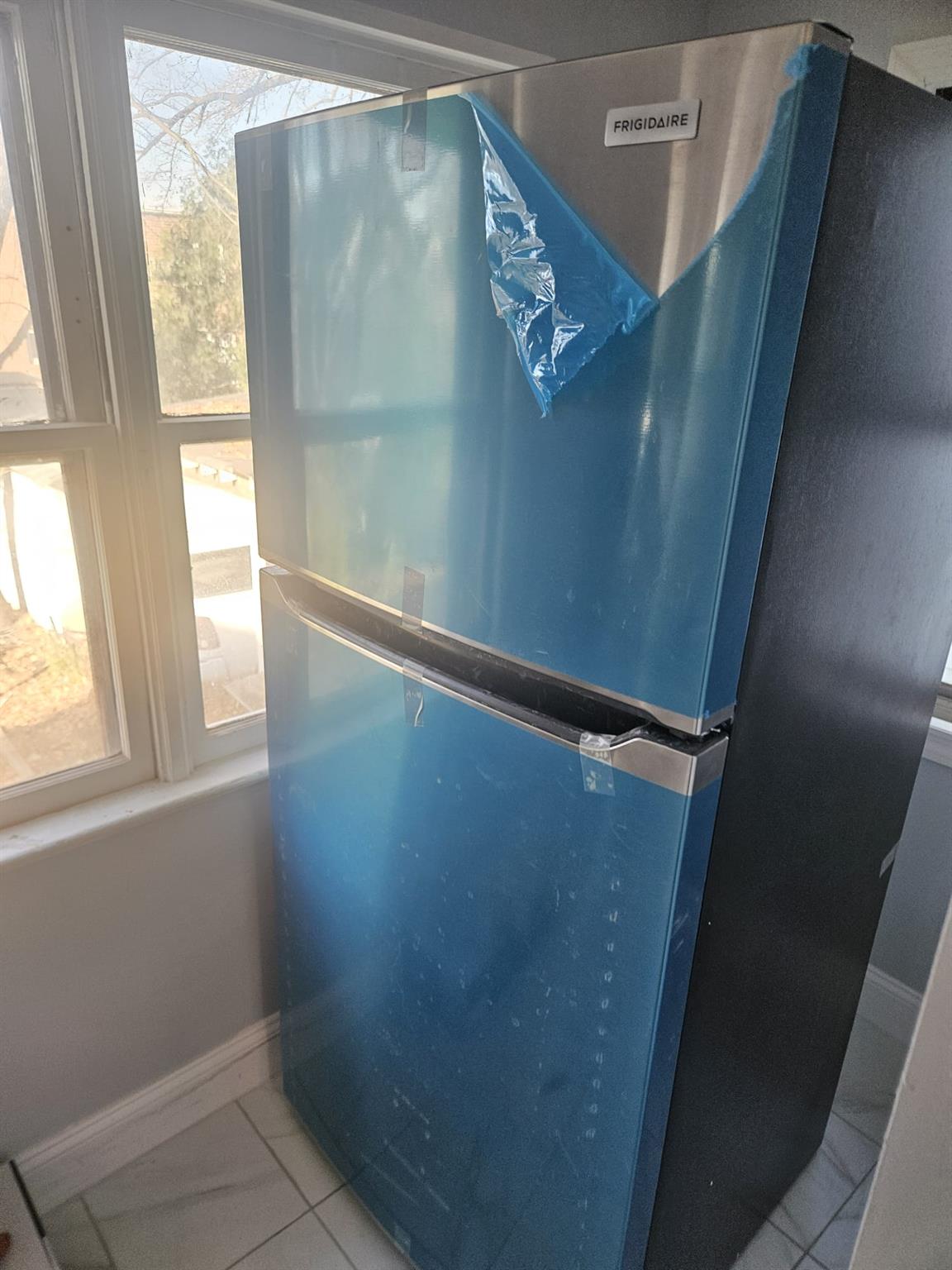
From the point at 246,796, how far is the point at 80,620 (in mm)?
418

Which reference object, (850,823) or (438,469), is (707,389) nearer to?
(438,469)

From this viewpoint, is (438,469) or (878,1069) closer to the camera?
(438,469)

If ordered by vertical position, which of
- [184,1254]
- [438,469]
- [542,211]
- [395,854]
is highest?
[542,211]

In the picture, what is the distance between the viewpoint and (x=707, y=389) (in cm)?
71

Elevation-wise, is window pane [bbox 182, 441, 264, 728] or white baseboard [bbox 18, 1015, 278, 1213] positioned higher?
window pane [bbox 182, 441, 264, 728]

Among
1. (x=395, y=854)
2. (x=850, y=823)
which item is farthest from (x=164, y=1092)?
(x=850, y=823)

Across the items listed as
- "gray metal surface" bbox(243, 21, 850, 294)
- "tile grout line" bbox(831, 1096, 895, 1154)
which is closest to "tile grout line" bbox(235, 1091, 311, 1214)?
"tile grout line" bbox(831, 1096, 895, 1154)

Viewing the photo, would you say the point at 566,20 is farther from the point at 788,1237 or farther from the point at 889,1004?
the point at 788,1237

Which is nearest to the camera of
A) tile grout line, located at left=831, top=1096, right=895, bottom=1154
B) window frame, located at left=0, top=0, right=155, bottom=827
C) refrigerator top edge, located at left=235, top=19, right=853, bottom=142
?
refrigerator top edge, located at left=235, top=19, right=853, bottom=142

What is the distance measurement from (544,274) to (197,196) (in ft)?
Result: 2.54

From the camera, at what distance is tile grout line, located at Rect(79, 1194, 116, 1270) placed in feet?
4.51

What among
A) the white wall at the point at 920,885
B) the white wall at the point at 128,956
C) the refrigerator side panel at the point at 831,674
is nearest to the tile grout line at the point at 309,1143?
the white wall at the point at 128,956

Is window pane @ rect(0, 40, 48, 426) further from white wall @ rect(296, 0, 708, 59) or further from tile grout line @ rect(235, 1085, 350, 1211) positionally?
tile grout line @ rect(235, 1085, 350, 1211)

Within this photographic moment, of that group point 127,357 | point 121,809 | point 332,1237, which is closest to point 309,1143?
point 332,1237
